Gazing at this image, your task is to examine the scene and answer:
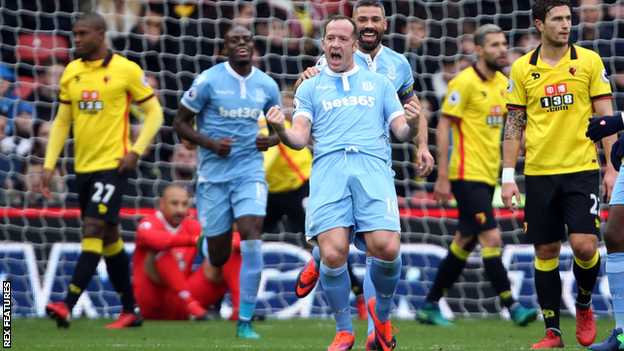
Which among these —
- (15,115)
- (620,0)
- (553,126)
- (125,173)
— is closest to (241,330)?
(125,173)

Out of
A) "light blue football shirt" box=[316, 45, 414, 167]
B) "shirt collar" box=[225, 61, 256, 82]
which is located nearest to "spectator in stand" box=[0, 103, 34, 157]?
"shirt collar" box=[225, 61, 256, 82]

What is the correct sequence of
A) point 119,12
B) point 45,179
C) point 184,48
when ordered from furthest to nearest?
point 119,12 → point 184,48 → point 45,179

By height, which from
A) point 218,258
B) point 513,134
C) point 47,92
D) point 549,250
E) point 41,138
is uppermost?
point 47,92

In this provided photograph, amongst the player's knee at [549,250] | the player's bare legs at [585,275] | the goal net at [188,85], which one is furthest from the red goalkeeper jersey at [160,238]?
the player's bare legs at [585,275]

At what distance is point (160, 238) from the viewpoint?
783 cm

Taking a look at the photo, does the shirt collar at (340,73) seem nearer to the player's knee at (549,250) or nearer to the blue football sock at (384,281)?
the blue football sock at (384,281)

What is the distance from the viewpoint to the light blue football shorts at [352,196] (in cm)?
462

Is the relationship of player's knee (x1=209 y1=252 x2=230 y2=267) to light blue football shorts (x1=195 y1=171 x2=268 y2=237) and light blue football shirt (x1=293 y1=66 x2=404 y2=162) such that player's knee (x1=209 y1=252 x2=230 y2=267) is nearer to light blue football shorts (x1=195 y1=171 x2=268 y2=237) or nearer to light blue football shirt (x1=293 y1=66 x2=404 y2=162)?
light blue football shorts (x1=195 y1=171 x2=268 y2=237)

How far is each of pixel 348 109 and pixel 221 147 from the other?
193 cm

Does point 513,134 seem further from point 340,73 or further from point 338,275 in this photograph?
point 338,275

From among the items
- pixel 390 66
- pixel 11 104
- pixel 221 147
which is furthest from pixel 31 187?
Answer: pixel 390 66

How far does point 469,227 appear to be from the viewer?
7312 mm

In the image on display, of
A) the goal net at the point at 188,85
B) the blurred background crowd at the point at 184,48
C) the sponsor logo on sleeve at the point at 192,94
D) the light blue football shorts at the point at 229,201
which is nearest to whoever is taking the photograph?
the light blue football shorts at the point at 229,201

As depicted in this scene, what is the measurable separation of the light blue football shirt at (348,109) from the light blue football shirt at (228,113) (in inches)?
72.4
